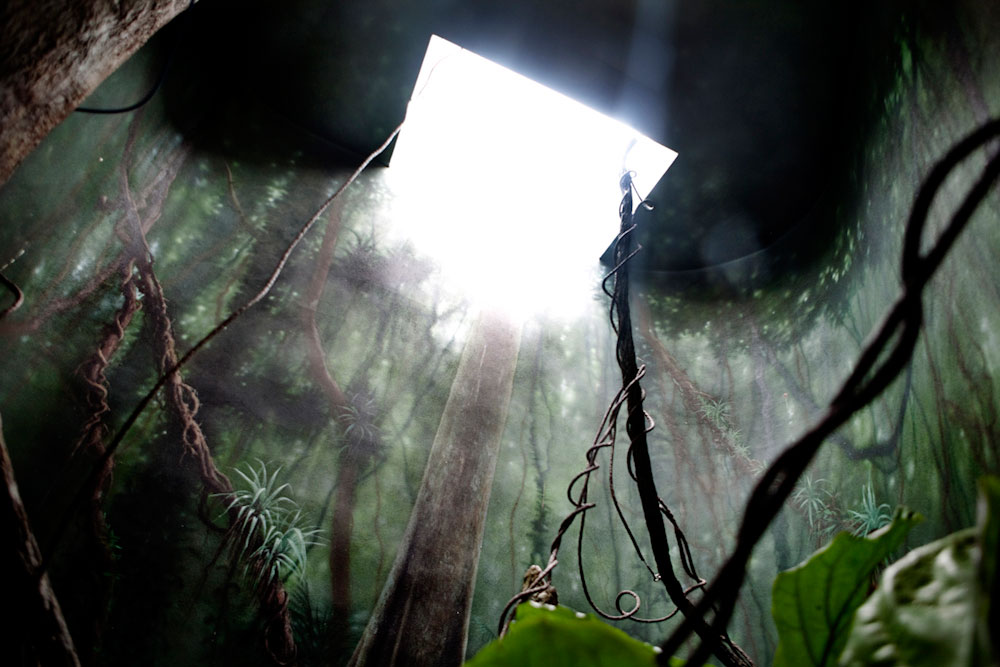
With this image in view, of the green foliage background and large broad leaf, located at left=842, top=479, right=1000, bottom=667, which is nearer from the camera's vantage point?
large broad leaf, located at left=842, top=479, right=1000, bottom=667

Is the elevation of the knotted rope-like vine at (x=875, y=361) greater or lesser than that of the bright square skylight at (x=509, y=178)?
lesser

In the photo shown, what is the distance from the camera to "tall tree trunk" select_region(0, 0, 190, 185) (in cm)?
65

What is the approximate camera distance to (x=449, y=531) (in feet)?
6.25

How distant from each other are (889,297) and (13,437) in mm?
2967

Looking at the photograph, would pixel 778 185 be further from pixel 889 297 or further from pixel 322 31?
pixel 322 31

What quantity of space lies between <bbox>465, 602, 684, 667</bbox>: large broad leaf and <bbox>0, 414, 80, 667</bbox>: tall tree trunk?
64cm

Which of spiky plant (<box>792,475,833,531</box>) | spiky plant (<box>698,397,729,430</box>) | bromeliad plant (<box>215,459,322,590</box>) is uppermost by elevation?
spiky plant (<box>698,397,729,430</box>)

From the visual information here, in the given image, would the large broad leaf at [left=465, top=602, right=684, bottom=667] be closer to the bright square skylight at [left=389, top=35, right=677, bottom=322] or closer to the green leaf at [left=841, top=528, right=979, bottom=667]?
the green leaf at [left=841, top=528, right=979, bottom=667]

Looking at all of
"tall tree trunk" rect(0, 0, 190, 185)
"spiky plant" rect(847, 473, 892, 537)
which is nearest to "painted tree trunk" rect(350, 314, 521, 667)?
"spiky plant" rect(847, 473, 892, 537)

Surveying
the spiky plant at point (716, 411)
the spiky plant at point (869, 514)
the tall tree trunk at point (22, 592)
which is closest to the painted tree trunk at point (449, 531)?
the spiky plant at point (716, 411)

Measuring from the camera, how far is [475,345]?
7.92 ft

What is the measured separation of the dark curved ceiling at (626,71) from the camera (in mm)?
2068

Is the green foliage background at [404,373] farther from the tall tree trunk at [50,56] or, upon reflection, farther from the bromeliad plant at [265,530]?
the tall tree trunk at [50,56]

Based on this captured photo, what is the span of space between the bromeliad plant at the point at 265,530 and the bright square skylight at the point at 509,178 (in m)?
1.32
